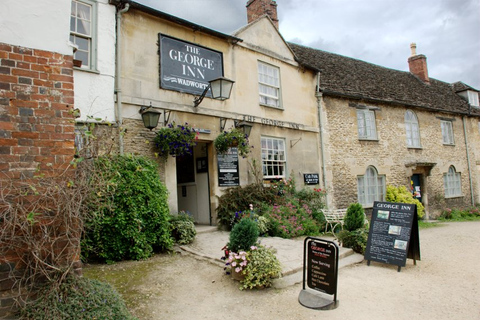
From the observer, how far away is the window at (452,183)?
691 inches

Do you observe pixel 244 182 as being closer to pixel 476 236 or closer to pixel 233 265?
pixel 233 265

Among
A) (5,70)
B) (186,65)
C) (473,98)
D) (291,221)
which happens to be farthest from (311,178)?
(473,98)

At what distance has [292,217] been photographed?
379 inches

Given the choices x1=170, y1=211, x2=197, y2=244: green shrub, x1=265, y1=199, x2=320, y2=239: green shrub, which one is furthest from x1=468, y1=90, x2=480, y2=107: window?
x1=170, y1=211, x2=197, y2=244: green shrub

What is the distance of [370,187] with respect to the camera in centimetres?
1426

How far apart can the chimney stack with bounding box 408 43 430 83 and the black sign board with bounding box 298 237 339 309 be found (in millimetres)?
19223

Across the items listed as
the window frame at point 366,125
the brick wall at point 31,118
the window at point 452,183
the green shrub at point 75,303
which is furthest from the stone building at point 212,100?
the window at point 452,183

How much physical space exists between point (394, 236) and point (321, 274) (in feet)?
8.46

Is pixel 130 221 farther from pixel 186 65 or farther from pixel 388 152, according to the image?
pixel 388 152

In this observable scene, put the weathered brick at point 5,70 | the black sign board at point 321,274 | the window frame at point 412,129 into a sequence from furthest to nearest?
1. the window frame at point 412,129
2. the black sign board at point 321,274
3. the weathered brick at point 5,70

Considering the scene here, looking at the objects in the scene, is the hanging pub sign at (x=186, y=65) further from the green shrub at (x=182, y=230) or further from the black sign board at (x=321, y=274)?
the black sign board at (x=321, y=274)

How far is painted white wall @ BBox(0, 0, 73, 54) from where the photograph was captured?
3033 millimetres

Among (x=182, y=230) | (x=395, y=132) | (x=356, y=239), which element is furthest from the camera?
(x=395, y=132)

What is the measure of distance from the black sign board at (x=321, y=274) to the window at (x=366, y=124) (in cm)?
1057
